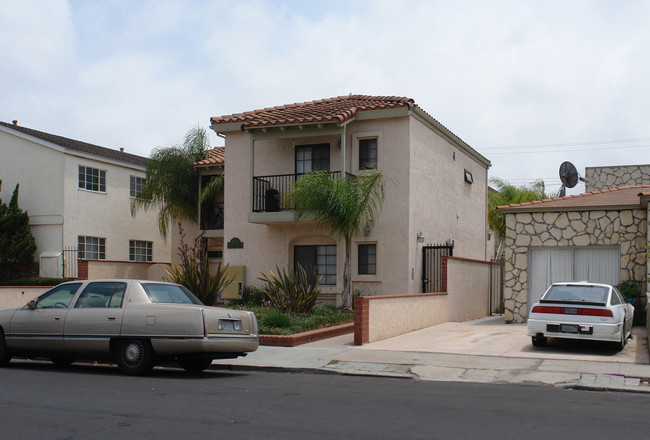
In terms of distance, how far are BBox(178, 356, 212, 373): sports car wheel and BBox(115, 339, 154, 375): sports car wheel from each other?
3.08 feet

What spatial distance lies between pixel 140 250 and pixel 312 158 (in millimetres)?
13321

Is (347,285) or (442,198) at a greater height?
(442,198)

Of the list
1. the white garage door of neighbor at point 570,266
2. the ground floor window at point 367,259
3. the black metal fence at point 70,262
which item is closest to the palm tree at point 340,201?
the ground floor window at point 367,259

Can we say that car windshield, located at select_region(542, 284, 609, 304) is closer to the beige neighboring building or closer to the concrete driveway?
the concrete driveway

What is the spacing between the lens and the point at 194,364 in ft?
40.0

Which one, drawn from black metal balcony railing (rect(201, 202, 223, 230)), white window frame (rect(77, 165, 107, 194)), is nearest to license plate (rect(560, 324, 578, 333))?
black metal balcony railing (rect(201, 202, 223, 230))

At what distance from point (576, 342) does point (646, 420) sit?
25.5ft

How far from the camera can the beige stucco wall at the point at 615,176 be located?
95.1ft

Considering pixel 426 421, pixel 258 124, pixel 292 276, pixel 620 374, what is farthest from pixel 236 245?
pixel 426 421

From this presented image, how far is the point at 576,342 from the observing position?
609 inches

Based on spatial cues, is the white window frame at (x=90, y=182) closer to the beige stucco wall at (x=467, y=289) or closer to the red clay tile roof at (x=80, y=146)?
the red clay tile roof at (x=80, y=146)

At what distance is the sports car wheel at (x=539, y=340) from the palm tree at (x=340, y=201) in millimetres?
6611

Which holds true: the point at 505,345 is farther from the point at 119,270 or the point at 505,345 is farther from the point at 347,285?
the point at 119,270

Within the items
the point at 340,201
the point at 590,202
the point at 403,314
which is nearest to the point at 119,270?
the point at 340,201
